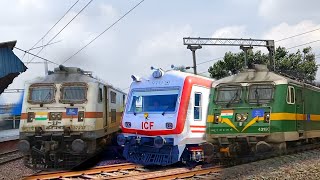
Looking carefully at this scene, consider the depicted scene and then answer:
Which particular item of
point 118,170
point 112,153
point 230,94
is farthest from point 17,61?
point 230,94

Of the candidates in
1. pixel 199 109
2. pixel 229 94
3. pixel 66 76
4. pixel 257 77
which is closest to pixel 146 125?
pixel 199 109

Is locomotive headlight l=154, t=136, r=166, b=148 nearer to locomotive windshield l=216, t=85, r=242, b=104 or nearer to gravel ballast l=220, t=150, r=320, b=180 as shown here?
gravel ballast l=220, t=150, r=320, b=180

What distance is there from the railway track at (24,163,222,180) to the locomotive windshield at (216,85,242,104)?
80.5 inches

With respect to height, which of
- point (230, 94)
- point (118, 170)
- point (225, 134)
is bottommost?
point (118, 170)

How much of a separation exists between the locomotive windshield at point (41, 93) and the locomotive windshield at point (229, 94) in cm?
531

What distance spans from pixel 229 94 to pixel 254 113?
105cm

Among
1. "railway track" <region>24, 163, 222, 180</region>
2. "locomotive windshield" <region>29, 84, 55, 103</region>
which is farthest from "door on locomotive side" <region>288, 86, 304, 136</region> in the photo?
"locomotive windshield" <region>29, 84, 55, 103</region>

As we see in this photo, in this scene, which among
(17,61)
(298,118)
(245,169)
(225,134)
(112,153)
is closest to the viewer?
(245,169)

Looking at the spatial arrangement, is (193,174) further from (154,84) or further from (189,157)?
(154,84)

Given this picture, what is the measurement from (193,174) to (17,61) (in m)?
13.0

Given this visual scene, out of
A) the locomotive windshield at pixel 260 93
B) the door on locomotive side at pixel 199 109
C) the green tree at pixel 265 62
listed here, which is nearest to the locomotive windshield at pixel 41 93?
the door on locomotive side at pixel 199 109

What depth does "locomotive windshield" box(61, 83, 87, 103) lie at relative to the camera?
1339 centimetres

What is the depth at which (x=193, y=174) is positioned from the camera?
11055mm

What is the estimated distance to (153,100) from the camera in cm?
1284
